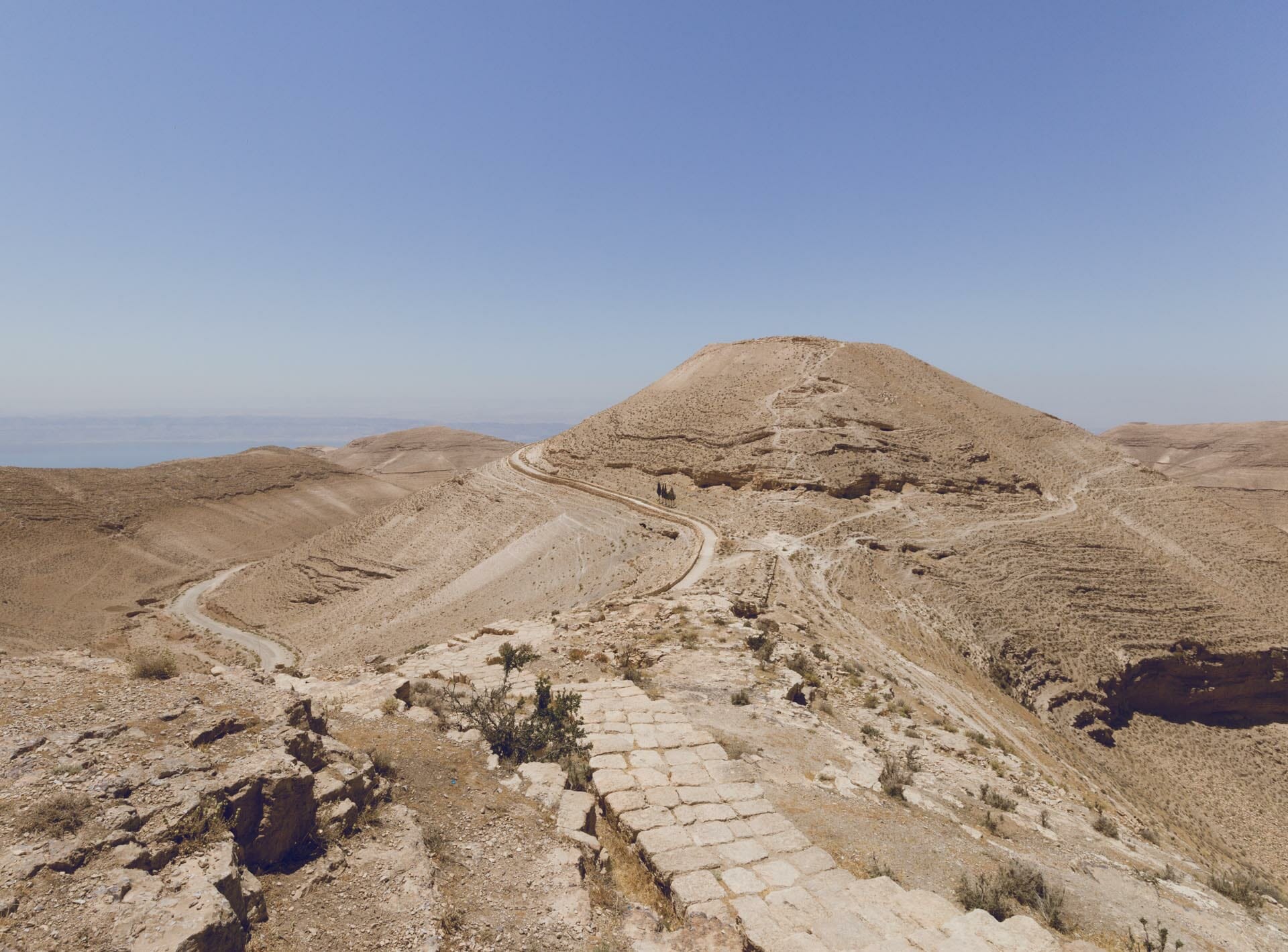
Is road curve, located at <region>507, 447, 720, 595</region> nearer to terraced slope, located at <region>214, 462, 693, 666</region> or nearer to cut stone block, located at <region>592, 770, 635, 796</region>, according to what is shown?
terraced slope, located at <region>214, 462, 693, 666</region>

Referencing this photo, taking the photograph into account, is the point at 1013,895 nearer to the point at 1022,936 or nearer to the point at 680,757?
the point at 1022,936

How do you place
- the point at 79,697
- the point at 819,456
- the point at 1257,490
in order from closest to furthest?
the point at 79,697, the point at 819,456, the point at 1257,490

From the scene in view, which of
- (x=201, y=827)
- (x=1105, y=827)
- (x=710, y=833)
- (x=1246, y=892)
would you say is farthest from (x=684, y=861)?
(x=1246, y=892)

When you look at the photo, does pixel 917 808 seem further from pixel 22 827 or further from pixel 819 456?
pixel 819 456

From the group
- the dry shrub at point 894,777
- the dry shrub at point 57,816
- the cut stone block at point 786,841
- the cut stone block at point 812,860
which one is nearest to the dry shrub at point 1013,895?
the cut stone block at point 812,860

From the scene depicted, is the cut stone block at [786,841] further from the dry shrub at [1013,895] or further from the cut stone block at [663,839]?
the dry shrub at [1013,895]

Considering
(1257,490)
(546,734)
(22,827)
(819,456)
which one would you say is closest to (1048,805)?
(546,734)
